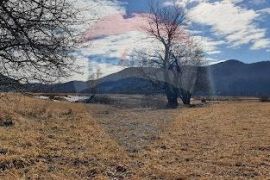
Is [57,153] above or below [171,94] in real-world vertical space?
below

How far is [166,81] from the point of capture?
54562 millimetres

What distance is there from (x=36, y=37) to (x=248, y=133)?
11287 millimetres

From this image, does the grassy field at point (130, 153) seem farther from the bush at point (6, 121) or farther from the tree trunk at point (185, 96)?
the tree trunk at point (185, 96)

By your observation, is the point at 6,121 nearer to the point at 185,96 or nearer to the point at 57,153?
the point at 57,153

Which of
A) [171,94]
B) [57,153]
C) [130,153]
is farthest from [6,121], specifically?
[171,94]

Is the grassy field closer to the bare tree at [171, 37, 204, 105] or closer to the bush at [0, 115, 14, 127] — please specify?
the bush at [0, 115, 14, 127]

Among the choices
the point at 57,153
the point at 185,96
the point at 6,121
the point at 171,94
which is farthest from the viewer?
the point at 185,96

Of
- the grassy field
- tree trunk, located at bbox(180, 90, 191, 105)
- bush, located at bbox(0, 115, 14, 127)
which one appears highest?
tree trunk, located at bbox(180, 90, 191, 105)

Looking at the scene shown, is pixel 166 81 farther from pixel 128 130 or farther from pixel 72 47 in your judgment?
pixel 72 47

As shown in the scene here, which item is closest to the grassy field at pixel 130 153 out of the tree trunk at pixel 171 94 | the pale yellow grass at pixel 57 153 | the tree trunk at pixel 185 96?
the pale yellow grass at pixel 57 153

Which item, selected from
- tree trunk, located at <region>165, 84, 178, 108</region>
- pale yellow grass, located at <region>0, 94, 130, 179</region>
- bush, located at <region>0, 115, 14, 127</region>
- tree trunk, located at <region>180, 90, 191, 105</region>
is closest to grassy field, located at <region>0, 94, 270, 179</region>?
pale yellow grass, located at <region>0, 94, 130, 179</region>

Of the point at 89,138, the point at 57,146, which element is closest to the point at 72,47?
the point at 57,146

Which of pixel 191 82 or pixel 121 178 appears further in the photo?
pixel 191 82

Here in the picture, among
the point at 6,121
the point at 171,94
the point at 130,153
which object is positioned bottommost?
the point at 130,153
